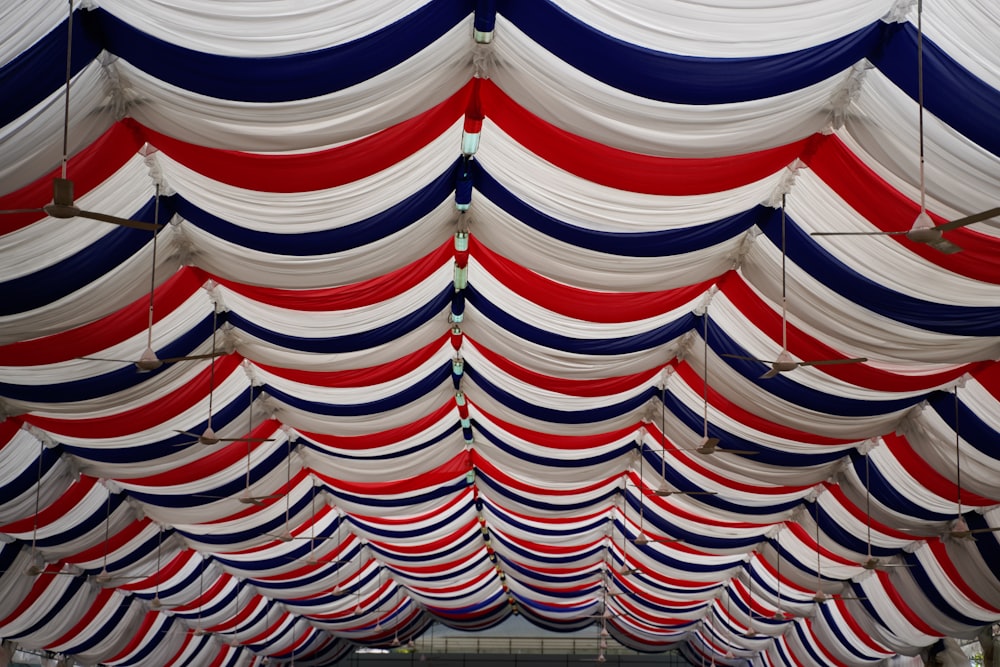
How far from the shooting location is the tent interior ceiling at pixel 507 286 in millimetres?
6309

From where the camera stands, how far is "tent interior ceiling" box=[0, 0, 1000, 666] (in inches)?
248

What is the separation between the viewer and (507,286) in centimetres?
1058

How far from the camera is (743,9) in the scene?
5973mm

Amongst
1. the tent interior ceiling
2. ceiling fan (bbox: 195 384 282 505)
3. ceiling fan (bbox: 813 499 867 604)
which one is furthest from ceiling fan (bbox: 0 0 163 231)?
ceiling fan (bbox: 813 499 867 604)

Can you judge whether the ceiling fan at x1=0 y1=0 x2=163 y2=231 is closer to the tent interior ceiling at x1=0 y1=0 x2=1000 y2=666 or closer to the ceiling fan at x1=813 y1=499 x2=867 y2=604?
the tent interior ceiling at x1=0 y1=0 x2=1000 y2=666

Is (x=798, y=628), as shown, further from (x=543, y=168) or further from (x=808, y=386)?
(x=543, y=168)

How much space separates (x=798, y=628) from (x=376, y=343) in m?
16.9

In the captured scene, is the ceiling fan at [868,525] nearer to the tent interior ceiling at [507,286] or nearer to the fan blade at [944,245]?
the tent interior ceiling at [507,286]

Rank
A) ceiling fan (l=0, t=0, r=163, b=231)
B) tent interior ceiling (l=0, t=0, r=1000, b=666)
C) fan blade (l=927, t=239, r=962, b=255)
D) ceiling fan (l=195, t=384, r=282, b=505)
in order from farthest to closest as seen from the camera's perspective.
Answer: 1. ceiling fan (l=195, t=384, r=282, b=505)
2. tent interior ceiling (l=0, t=0, r=1000, b=666)
3. fan blade (l=927, t=239, r=962, b=255)
4. ceiling fan (l=0, t=0, r=163, b=231)

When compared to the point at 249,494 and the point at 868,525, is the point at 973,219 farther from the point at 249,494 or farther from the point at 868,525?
the point at 249,494

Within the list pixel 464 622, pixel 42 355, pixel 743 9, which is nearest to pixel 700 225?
pixel 743 9

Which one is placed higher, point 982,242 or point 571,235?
point 571,235

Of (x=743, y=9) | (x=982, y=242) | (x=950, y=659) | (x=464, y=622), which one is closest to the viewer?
(x=743, y=9)

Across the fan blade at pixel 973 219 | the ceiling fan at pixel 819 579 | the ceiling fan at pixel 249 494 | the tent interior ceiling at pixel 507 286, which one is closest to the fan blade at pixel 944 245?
the tent interior ceiling at pixel 507 286
